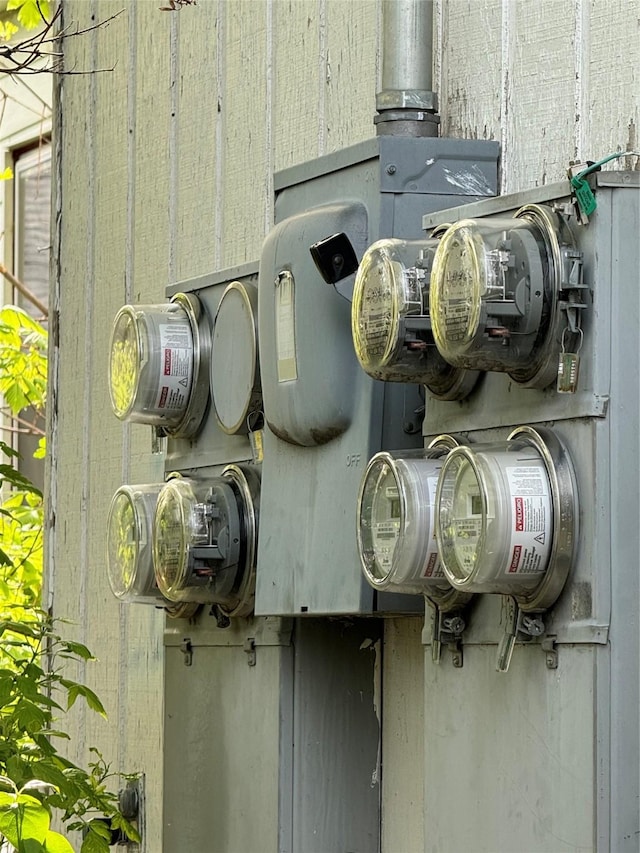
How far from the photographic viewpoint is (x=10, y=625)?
2703mm

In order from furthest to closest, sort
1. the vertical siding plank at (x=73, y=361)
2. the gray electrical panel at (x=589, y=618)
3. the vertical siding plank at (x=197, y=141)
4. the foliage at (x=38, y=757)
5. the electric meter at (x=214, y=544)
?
the vertical siding plank at (x=73, y=361) < the vertical siding plank at (x=197, y=141) < the electric meter at (x=214, y=544) < the foliage at (x=38, y=757) < the gray electrical panel at (x=589, y=618)

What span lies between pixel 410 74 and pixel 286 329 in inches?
16.2

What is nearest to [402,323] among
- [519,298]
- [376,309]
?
[376,309]

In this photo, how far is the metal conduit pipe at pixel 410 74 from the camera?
7.68 feet

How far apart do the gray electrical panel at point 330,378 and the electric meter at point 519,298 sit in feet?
1.17

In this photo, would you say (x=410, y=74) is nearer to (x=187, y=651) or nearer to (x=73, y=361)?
(x=187, y=651)

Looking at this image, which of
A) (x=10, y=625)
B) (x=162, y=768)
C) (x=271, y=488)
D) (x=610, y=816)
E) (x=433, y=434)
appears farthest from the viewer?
(x=162, y=768)

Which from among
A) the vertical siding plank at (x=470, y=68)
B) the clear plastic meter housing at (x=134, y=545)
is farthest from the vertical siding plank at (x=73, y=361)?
the vertical siding plank at (x=470, y=68)

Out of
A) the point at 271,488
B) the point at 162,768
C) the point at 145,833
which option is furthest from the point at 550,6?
the point at 145,833

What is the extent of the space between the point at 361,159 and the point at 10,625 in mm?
1013

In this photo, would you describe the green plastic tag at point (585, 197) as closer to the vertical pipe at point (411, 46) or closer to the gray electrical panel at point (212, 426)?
the vertical pipe at point (411, 46)

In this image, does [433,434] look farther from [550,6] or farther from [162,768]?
[162,768]

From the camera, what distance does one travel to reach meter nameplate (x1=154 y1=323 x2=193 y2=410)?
271 centimetres

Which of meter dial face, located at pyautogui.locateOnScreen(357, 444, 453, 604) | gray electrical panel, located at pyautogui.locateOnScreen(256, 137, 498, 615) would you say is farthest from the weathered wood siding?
meter dial face, located at pyautogui.locateOnScreen(357, 444, 453, 604)
